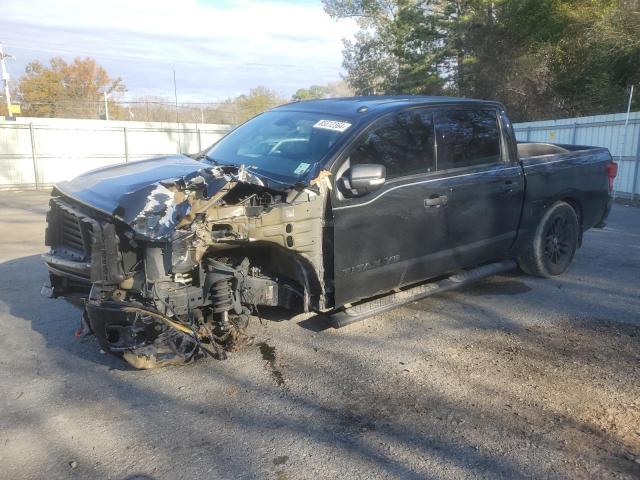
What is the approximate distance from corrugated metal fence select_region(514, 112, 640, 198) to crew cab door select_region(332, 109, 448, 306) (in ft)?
35.8

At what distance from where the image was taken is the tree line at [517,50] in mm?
21891

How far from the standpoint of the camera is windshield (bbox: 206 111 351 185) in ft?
13.4

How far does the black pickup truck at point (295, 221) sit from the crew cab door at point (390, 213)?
1 cm

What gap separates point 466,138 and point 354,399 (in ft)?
9.14

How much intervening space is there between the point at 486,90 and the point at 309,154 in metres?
28.1

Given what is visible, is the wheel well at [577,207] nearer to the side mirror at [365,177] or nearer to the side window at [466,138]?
the side window at [466,138]

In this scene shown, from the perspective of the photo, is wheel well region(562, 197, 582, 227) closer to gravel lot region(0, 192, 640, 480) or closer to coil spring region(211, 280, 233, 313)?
gravel lot region(0, 192, 640, 480)

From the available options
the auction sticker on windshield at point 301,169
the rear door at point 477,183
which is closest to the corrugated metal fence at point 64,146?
the auction sticker on windshield at point 301,169

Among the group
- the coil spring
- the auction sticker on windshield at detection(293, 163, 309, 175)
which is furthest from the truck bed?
the coil spring

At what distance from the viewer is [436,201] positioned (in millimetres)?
4520

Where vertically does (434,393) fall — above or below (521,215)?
below

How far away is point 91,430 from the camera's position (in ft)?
10.3

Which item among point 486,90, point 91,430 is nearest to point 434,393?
point 91,430

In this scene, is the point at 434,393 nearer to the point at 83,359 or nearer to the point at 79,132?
the point at 83,359
